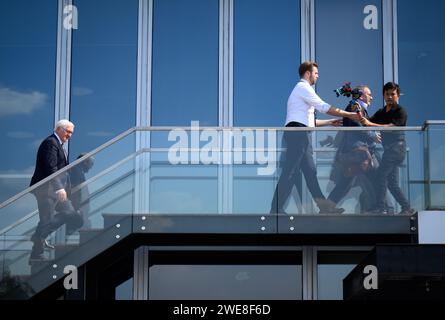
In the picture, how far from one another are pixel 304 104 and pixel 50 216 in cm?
329

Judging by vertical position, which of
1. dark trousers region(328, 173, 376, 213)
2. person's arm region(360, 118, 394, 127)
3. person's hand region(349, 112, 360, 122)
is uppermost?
person's hand region(349, 112, 360, 122)

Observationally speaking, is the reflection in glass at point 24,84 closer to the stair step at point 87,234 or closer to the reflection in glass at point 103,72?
the reflection in glass at point 103,72

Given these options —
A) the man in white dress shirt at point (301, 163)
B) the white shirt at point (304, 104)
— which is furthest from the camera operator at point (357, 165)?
the white shirt at point (304, 104)

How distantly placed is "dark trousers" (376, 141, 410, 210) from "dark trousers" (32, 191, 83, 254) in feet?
11.5

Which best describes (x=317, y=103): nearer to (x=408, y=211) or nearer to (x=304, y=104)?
(x=304, y=104)

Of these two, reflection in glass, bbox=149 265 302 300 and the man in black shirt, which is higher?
the man in black shirt

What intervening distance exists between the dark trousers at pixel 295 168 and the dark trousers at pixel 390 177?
2.24 ft

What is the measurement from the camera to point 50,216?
12445 mm

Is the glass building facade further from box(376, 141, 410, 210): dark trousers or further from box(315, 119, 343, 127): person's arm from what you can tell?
box(376, 141, 410, 210): dark trousers

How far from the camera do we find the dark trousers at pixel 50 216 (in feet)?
40.7

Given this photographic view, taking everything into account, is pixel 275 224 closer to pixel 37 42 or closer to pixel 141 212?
pixel 141 212

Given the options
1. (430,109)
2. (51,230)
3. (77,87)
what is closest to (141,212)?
(51,230)

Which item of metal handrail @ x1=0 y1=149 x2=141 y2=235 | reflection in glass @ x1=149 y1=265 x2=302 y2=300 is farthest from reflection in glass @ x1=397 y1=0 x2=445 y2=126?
metal handrail @ x1=0 y1=149 x2=141 y2=235

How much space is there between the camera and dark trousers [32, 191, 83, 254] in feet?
40.7
